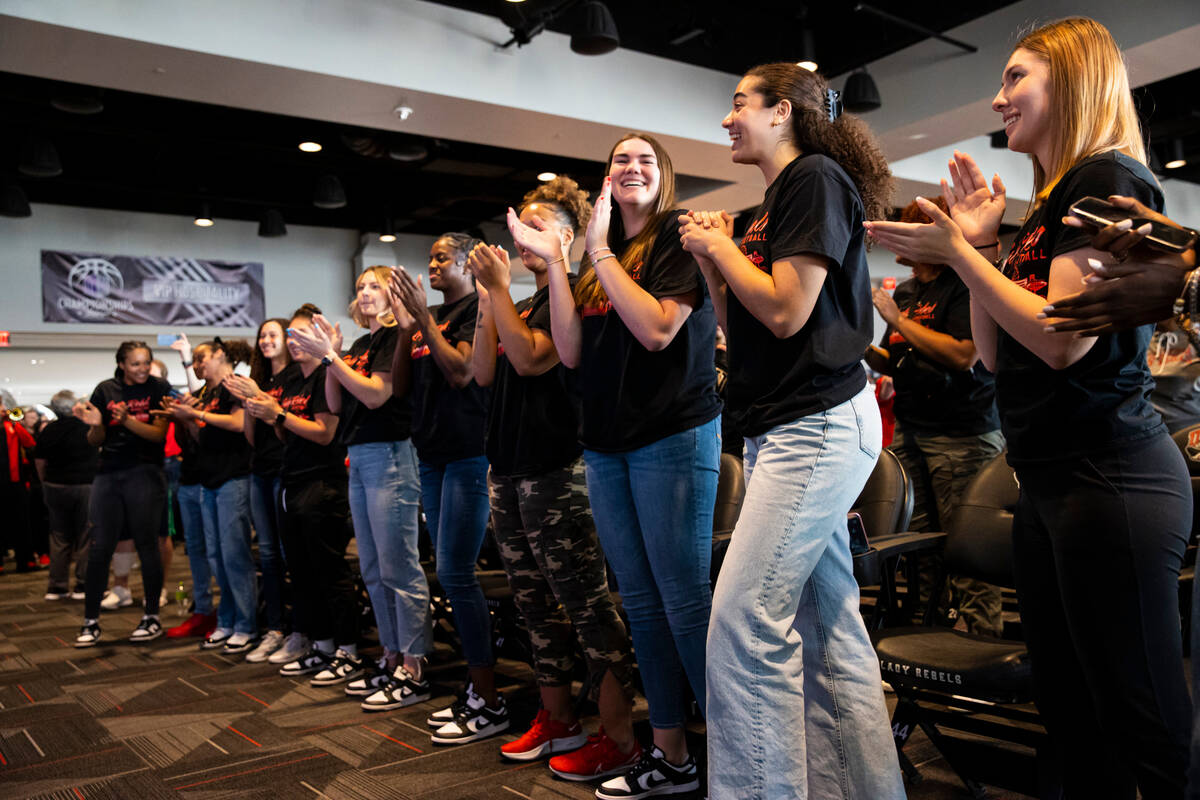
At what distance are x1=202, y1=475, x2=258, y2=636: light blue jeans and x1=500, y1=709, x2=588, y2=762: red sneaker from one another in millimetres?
2386

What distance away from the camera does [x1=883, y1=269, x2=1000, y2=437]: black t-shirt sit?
9.44 ft

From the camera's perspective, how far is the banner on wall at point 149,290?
10.1m

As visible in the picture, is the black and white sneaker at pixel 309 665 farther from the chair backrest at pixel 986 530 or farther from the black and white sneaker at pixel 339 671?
the chair backrest at pixel 986 530

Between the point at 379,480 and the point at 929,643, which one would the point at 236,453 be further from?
the point at 929,643

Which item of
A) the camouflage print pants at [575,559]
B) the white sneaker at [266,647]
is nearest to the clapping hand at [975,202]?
the camouflage print pants at [575,559]

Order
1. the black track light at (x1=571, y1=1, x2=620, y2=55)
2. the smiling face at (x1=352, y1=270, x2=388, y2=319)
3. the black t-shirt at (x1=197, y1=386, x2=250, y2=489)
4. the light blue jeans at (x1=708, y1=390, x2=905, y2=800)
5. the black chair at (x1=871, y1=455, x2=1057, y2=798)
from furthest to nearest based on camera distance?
the black track light at (x1=571, y1=1, x2=620, y2=55) < the black t-shirt at (x1=197, y1=386, x2=250, y2=489) < the smiling face at (x1=352, y1=270, x2=388, y2=319) < the black chair at (x1=871, y1=455, x2=1057, y2=798) < the light blue jeans at (x1=708, y1=390, x2=905, y2=800)

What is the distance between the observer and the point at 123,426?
4.84 m

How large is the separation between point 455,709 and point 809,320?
1856 millimetres

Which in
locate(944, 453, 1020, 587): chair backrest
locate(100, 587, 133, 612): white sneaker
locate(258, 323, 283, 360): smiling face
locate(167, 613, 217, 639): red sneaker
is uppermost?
locate(258, 323, 283, 360): smiling face

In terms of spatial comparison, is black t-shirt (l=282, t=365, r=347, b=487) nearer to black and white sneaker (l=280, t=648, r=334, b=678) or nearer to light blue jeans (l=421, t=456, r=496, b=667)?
black and white sneaker (l=280, t=648, r=334, b=678)

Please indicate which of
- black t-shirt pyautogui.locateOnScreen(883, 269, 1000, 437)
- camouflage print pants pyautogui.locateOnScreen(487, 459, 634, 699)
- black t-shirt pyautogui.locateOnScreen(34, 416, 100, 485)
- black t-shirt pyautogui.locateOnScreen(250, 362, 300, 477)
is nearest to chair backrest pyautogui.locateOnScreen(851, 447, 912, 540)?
black t-shirt pyautogui.locateOnScreen(883, 269, 1000, 437)

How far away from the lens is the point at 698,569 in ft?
6.45

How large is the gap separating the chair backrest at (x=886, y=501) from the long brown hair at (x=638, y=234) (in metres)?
0.90

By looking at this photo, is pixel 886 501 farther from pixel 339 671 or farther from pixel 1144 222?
pixel 339 671
